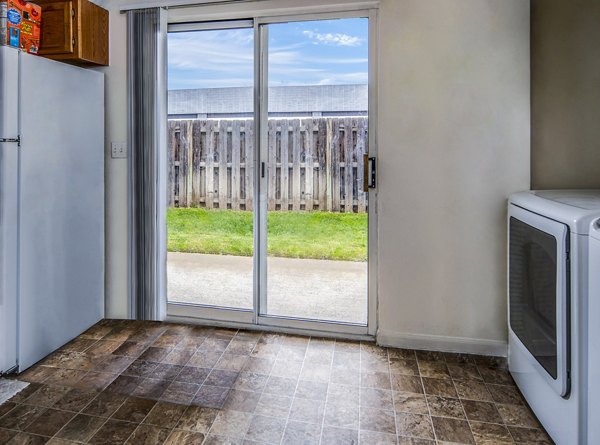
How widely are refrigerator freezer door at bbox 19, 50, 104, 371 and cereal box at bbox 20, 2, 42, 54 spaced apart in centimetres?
19

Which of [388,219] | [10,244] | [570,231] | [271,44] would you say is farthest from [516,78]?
[10,244]

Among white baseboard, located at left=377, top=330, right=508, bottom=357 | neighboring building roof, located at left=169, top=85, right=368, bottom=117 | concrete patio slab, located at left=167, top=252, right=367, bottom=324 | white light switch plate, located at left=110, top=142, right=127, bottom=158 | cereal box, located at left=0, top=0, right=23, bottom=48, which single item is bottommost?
white baseboard, located at left=377, top=330, right=508, bottom=357

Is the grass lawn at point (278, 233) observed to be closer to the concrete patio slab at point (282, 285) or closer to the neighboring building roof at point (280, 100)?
the concrete patio slab at point (282, 285)

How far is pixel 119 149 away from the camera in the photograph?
2.78 m

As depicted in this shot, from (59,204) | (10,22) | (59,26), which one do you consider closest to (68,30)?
(59,26)

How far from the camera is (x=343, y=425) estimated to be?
169 centimetres

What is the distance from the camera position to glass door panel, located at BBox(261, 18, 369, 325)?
101 inches

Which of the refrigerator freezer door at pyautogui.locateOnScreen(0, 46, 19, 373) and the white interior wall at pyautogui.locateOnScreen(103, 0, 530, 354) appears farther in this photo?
the white interior wall at pyautogui.locateOnScreen(103, 0, 530, 354)

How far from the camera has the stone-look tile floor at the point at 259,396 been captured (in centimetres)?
163

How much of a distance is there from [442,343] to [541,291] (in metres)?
0.89

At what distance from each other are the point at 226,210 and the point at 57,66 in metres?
1.32

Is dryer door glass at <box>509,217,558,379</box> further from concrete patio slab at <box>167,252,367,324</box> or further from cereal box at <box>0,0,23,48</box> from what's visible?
cereal box at <box>0,0,23,48</box>

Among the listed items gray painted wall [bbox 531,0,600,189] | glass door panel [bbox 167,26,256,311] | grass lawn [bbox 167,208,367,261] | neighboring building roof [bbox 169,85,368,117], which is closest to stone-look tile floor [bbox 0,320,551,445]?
glass door panel [bbox 167,26,256,311]

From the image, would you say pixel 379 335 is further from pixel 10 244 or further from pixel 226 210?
pixel 10 244
